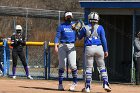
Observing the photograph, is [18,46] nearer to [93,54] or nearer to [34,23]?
[93,54]

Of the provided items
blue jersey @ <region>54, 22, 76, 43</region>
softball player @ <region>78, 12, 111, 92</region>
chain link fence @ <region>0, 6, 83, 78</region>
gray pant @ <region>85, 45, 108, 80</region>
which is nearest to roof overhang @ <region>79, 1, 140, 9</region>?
blue jersey @ <region>54, 22, 76, 43</region>

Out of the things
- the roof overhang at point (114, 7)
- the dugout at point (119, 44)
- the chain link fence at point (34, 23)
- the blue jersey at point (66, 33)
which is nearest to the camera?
the blue jersey at point (66, 33)

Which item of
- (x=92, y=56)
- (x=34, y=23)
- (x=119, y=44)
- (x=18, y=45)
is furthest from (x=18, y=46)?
(x=34, y=23)

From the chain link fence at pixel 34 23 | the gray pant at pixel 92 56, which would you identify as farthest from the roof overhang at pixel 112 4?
the chain link fence at pixel 34 23

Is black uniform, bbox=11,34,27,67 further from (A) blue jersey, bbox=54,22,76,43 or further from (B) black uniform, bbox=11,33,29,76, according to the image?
(A) blue jersey, bbox=54,22,76,43

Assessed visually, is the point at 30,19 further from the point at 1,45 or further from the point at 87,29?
the point at 87,29

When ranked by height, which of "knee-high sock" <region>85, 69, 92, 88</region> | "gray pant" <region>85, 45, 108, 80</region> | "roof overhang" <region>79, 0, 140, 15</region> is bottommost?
"knee-high sock" <region>85, 69, 92, 88</region>

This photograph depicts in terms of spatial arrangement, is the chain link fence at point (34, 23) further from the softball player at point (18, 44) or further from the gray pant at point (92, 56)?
the gray pant at point (92, 56)

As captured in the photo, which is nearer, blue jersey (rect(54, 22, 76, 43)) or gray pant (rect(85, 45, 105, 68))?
gray pant (rect(85, 45, 105, 68))

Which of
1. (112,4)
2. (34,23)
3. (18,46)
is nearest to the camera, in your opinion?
(112,4)

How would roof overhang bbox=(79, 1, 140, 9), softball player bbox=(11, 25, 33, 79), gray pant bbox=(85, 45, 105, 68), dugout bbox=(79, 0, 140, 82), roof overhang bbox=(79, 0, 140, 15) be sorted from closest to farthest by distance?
gray pant bbox=(85, 45, 105, 68), roof overhang bbox=(79, 1, 140, 9), roof overhang bbox=(79, 0, 140, 15), softball player bbox=(11, 25, 33, 79), dugout bbox=(79, 0, 140, 82)

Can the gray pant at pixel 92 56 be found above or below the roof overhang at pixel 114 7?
below

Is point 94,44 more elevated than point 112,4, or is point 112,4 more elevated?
point 112,4

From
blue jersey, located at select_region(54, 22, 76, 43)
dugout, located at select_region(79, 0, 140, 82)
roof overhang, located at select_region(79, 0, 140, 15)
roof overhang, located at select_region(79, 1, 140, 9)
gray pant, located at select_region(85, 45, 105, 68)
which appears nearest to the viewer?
gray pant, located at select_region(85, 45, 105, 68)
